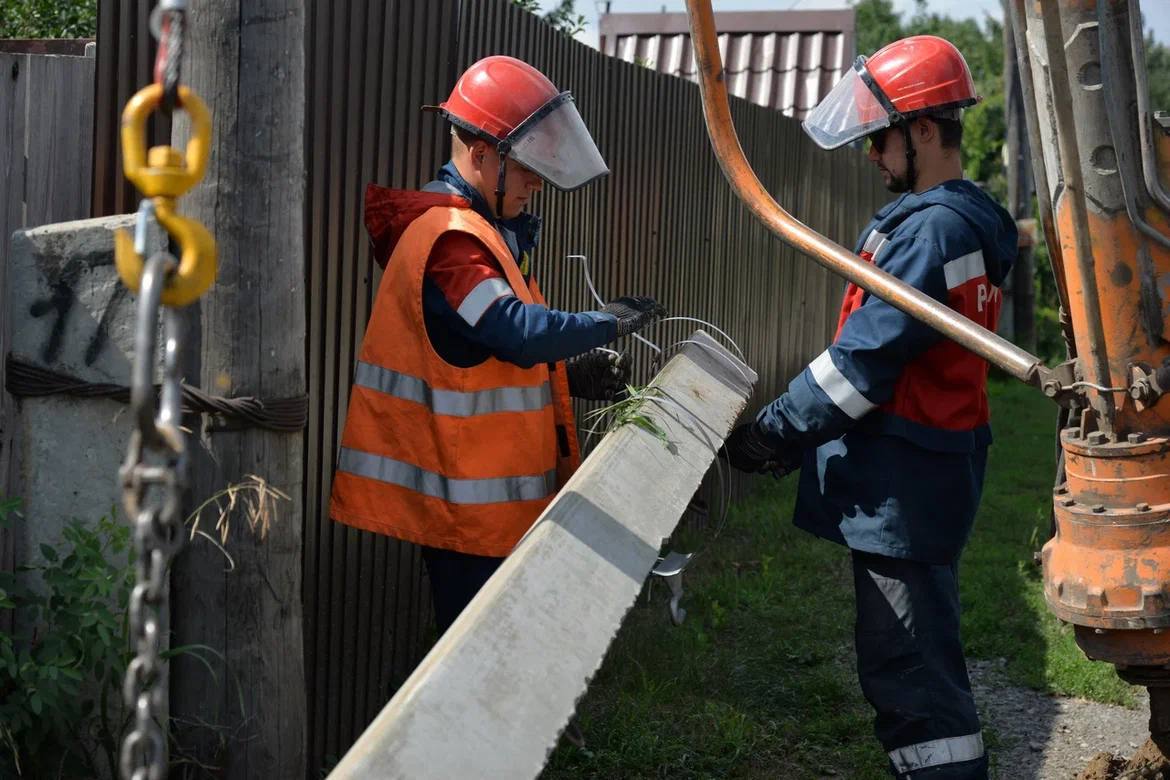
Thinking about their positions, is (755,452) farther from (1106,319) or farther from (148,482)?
(148,482)

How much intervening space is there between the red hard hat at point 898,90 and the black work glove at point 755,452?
0.94m

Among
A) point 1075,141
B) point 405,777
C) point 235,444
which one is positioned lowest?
point 405,777

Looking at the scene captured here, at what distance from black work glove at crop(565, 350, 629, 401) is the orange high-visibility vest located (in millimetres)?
506

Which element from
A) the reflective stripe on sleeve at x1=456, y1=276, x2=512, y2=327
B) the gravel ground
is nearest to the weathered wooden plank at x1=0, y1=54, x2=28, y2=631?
the reflective stripe on sleeve at x1=456, y1=276, x2=512, y2=327

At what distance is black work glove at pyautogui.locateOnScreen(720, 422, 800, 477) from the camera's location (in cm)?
432

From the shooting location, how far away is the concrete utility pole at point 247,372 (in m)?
2.98

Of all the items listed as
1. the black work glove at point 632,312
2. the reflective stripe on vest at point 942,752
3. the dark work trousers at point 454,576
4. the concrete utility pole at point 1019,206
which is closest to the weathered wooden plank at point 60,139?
the dark work trousers at point 454,576

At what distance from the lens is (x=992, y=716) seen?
5438mm

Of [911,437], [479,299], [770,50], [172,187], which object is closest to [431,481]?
[479,299]

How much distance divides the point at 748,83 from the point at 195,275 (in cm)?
1480

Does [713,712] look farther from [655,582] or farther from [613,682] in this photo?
[655,582]

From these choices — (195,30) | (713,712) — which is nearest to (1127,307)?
(195,30)

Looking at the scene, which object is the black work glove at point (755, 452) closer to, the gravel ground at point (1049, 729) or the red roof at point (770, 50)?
the gravel ground at point (1049, 729)

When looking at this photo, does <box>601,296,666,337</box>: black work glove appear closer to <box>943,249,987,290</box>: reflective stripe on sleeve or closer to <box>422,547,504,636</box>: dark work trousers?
<box>422,547,504,636</box>: dark work trousers
